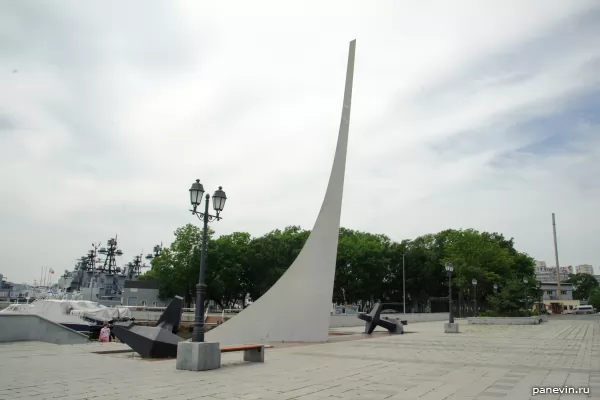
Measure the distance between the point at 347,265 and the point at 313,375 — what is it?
3594cm

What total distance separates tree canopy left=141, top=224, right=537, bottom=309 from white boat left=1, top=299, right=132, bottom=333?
11250 mm

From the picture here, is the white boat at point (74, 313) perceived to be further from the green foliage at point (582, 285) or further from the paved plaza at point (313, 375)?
the green foliage at point (582, 285)

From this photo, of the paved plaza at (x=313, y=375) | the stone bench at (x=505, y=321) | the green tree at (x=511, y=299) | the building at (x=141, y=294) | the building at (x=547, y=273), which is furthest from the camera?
the building at (x=547, y=273)

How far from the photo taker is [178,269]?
41.7 metres

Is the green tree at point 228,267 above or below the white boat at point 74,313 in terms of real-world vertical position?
above

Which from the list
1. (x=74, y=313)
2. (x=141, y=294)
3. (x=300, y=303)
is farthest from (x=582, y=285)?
(x=300, y=303)

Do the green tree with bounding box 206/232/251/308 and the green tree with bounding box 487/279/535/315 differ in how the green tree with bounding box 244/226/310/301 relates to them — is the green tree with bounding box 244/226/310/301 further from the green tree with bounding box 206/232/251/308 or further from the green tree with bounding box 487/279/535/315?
the green tree with bounding box 487/279/535/315

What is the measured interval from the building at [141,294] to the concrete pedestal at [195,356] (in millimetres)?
48586

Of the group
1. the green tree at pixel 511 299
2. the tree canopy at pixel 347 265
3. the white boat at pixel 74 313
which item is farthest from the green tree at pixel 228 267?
the green tree at pixel 511 299

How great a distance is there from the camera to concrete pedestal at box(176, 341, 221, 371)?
774 centimetres

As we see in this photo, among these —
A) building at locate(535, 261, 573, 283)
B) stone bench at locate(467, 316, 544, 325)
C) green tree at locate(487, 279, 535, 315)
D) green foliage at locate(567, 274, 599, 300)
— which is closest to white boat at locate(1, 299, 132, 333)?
stone bench at locate(467, 316, 544, 325)

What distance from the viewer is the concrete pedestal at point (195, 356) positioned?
7738 millimetres

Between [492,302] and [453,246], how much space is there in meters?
13.2

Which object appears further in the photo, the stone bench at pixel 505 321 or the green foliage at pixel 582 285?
the green foliage at pixel 582 285
